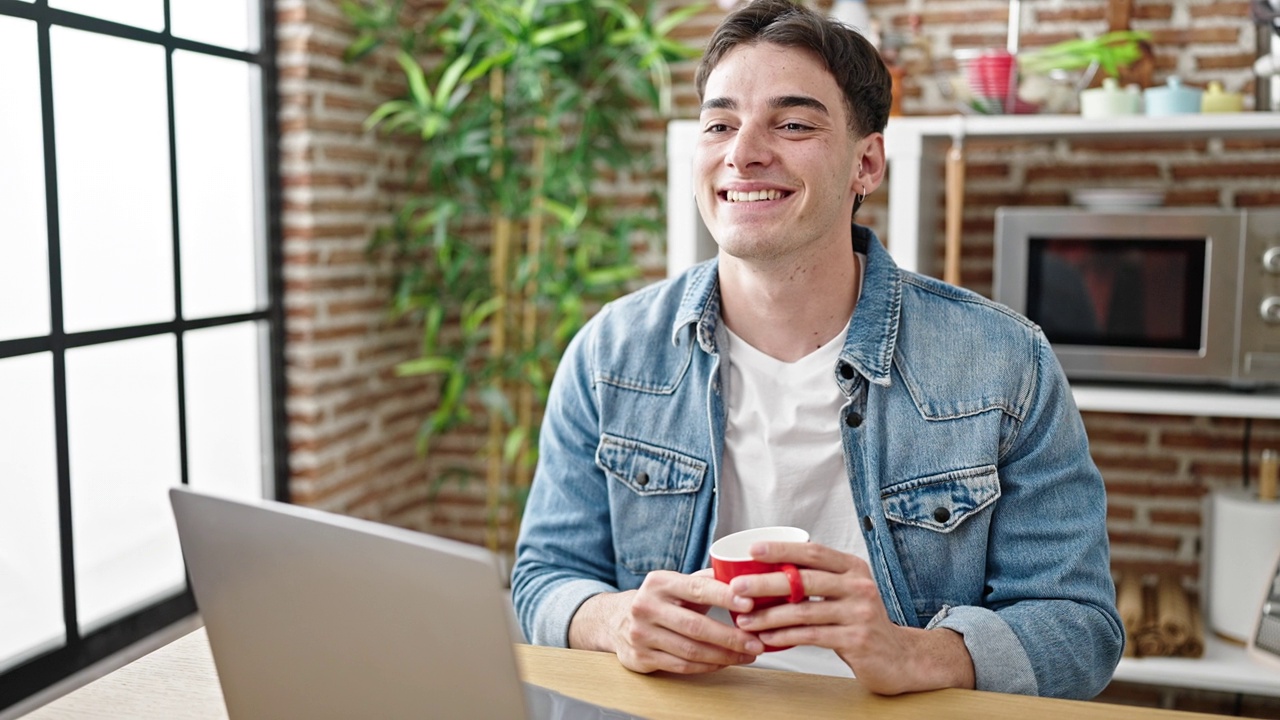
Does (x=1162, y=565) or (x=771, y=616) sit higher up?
(x=771, y=616)

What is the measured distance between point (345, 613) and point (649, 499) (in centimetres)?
72

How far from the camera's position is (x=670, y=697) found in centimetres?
104

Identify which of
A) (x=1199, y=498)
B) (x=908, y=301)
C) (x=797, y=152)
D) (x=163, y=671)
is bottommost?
(x=1199, y=498)

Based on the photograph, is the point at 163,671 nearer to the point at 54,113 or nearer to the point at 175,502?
the point at 175,502

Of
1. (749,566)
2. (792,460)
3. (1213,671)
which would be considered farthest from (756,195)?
(1213,671)

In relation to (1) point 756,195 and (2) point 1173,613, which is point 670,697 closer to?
(1) point 756,195

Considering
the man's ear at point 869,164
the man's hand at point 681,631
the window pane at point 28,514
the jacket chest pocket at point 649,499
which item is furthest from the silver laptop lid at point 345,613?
the window pane at point 28,514

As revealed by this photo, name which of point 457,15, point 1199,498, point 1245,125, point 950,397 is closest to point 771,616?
point 950,397

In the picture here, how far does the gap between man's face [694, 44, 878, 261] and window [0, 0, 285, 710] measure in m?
1.40

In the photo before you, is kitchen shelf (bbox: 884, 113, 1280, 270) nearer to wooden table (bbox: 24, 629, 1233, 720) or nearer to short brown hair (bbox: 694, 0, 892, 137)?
short brown hair (bbox: 694, 0, 892, 137)

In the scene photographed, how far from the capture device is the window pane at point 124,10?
2.21 m

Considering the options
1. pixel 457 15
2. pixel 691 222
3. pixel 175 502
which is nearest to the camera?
pixel 175 502

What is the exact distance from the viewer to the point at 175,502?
2.90 feet

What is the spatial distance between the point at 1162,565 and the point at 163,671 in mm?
2457
